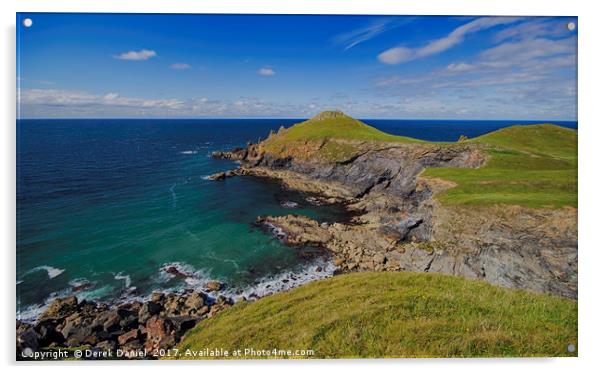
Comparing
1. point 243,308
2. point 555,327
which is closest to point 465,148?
point 555,327

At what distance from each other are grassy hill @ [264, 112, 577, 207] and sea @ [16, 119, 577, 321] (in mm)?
3794

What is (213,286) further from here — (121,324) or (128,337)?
(128,337)

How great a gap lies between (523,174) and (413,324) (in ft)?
62.1

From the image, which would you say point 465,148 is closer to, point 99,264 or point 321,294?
point 321,294

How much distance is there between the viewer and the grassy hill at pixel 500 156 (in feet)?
49.2

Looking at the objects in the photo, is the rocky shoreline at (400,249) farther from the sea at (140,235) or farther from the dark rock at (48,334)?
the sea at (140,235)

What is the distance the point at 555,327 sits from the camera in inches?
344

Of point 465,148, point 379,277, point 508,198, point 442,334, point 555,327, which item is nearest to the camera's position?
point 442,334

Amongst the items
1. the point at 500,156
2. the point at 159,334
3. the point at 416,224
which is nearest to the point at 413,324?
the point at 159,334

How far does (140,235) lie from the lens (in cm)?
2600

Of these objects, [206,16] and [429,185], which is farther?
[429,185]

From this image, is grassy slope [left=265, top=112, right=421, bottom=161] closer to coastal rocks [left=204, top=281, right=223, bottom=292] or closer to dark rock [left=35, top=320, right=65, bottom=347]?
coastal rocks [left=204, top=281, right=223, bottom=292]

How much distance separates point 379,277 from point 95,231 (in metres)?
25.4

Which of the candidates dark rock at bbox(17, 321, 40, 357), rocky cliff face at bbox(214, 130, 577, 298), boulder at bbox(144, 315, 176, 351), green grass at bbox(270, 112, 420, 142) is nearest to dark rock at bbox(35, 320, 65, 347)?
dark rock at bbox(17, 321, 40, 357)
